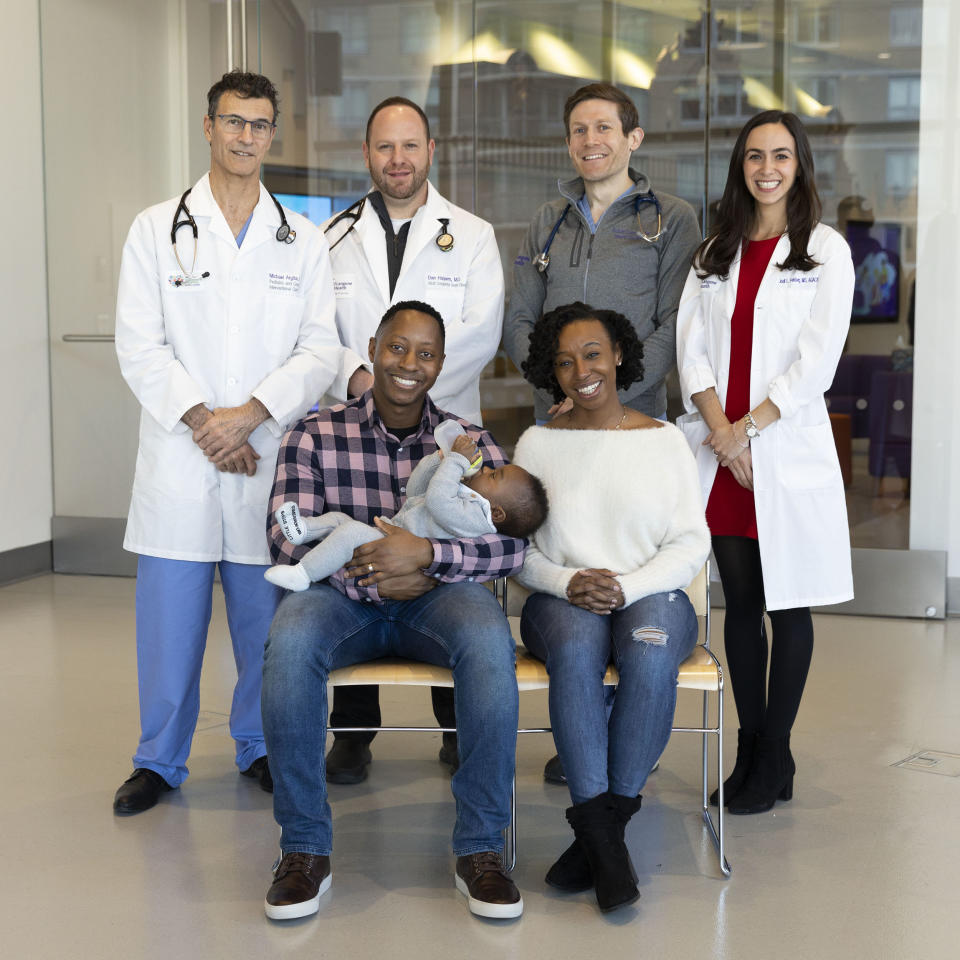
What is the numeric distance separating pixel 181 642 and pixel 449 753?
2.86ft

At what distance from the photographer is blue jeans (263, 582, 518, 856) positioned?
8.39ft

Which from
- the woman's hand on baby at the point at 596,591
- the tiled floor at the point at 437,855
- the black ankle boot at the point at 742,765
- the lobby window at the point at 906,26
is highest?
the lobby window at the point at 906,26

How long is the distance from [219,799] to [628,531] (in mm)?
1359

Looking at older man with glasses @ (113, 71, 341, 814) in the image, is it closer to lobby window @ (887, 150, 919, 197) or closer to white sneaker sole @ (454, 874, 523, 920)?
white sneaker sole @ (454, 874, 523, 920)

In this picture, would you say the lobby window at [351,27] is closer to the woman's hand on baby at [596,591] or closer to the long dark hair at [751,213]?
the long dark hair at [751,213]

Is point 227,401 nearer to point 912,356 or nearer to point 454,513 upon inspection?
point 454,513

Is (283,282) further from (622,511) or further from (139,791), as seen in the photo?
(139,791)

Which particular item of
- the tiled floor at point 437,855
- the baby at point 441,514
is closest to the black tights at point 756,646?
the tiled floor at point 437,855

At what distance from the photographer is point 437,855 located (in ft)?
9.52

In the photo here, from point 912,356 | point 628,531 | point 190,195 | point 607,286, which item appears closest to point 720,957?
point 628,531

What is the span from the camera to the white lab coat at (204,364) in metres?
3.23

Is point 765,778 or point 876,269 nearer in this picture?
point 765,778

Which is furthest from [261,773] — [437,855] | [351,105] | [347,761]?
[351,105]

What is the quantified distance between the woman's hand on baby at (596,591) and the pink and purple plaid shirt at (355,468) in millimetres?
155
